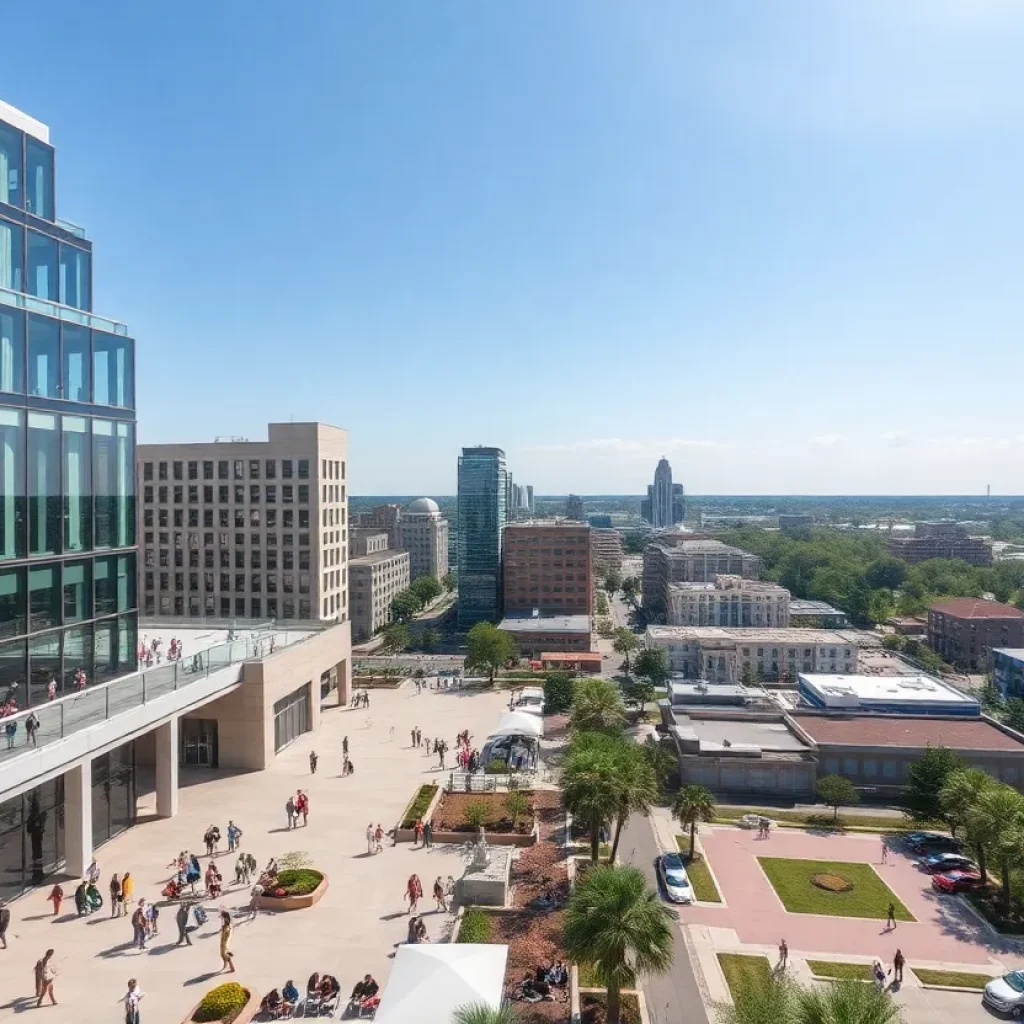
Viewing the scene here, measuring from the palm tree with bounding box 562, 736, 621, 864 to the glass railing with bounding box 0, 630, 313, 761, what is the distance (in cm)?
1896

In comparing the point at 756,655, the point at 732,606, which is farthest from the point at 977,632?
the point at 756,655

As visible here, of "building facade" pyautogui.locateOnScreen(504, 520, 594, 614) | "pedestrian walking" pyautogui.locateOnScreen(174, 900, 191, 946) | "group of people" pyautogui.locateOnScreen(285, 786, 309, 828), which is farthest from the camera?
"building facade" pyautogui.locateOnScreen(504, 520, 594, 614)

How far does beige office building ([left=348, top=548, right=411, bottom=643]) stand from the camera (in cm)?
13200

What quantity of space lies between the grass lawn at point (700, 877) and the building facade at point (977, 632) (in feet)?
275

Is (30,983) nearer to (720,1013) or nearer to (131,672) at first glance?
(131,672)

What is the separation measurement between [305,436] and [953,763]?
57489 millimetres

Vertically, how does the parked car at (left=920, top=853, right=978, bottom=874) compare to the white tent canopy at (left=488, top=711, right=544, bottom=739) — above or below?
below

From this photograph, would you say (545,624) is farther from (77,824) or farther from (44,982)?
(44,982)

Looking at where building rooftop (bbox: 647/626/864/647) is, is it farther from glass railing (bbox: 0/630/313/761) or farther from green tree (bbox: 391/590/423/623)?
glass railing (bbox: 0/630/313/761)

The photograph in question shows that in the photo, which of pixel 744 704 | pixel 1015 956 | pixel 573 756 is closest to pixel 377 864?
pixel 573 756

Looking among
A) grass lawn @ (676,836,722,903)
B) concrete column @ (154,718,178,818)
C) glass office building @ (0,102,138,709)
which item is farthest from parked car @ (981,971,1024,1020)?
glass office building @ (0,102,138,709)

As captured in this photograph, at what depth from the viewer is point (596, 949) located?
21.0 metres

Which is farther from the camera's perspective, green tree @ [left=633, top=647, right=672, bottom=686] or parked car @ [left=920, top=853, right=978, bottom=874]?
green tree @ [left=633, top=647, right=672, bottom=686]

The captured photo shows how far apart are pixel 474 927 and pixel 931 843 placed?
2930 centimetres
